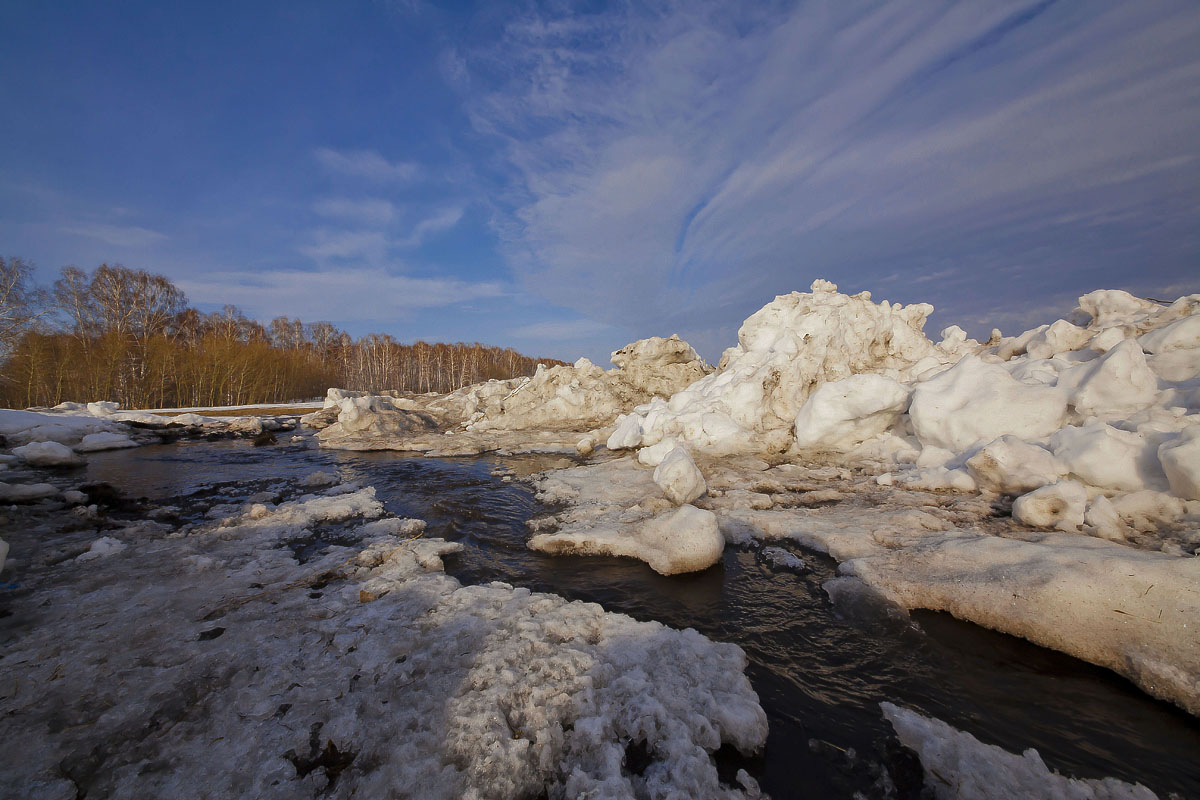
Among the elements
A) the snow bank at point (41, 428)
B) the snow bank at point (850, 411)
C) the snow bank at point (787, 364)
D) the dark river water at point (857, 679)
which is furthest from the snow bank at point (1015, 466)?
the snow bank at point (41, 428)

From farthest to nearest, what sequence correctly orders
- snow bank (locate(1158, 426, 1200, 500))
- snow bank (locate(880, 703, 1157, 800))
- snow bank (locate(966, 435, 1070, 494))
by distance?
snow bank (locate(966, 435, 1070, 494)) < snow bank (locate(1158, 426, 1200, 500)) < snow bank (locate(880, 703, 1157, 800))

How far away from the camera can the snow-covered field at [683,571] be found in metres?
3.00

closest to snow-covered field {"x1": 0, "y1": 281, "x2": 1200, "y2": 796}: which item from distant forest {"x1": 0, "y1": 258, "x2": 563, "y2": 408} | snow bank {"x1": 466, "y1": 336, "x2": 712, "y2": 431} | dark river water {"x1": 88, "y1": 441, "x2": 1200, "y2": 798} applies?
dark river water {"x1": 88, "y1": 441, "x2": 1200, "y2": 798}

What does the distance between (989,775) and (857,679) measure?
1.14 metres

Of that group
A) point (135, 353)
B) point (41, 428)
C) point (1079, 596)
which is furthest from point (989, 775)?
point (135, 353)

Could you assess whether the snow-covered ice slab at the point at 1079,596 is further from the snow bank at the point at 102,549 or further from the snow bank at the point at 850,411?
the snow bank at the point at 102,549

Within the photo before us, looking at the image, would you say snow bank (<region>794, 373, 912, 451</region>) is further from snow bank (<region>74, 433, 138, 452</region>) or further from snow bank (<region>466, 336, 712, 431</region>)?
snow bank (<region>74, 433, 138, 452</region>)

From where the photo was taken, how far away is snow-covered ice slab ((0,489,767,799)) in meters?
2.78

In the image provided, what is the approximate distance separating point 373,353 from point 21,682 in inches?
2553

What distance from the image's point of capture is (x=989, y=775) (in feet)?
9.32

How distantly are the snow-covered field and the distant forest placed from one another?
2390 centimetres

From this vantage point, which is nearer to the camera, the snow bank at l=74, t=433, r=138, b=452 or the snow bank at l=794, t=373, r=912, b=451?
the snow bank at l=794, t=373, r=912, b=451

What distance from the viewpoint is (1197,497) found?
5578 millimetres

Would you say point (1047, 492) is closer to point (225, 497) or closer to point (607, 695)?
point (607, 695)
